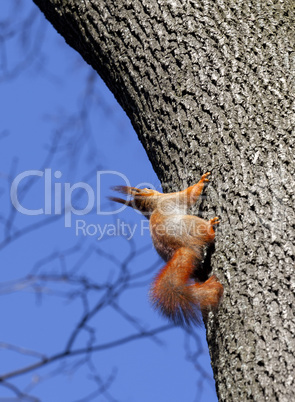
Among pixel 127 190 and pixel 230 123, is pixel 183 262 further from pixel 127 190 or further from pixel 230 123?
pixel 127 190

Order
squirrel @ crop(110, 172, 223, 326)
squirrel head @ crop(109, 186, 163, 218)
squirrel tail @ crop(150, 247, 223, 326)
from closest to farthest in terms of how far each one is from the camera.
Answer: squirrel @ crop(110, 172, 223, 326), squirrel tail @ crop(150, 247, 223, 326), squirrel head @ crop(109, 186, 163, 218)

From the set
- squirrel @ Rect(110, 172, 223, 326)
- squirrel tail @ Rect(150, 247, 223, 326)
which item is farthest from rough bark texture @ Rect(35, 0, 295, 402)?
squirrel tail @ Rect(150, 247, 223, 326)

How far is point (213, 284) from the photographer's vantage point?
5.41ft

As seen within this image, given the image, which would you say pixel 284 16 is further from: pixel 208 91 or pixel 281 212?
pixel 281 212

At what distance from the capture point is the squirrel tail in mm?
1846

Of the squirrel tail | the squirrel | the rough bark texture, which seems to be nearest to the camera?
the rough bark texture

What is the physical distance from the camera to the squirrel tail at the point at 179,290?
72.7 inches

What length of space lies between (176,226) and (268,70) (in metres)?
0.65

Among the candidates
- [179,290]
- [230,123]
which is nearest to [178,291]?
[179,290]

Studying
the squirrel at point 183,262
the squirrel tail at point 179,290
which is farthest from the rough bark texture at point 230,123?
the squirrel tail at point 179,290

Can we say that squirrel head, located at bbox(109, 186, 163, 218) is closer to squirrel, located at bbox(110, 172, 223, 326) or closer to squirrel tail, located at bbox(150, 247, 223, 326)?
squirrel, located at bbox(110, 172, 223, 326)

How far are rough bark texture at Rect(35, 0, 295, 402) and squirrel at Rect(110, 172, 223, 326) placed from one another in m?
0.05

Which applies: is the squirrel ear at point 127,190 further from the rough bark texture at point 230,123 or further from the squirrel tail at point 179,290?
the squirrel tail at point 179,290

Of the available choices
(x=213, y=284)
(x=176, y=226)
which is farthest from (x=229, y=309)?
(x=176, y=226)
